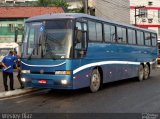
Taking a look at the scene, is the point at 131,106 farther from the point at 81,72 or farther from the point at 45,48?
the point at 45,48

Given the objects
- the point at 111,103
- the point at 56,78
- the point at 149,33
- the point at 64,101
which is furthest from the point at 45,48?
the point at 149,33

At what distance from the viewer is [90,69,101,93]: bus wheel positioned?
14.6 m

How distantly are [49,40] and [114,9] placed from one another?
4690 cm

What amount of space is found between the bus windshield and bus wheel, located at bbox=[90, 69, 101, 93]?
208 centimetres

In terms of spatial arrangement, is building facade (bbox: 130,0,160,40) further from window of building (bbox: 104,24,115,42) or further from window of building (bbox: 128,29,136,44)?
window of building (bbox: 104,24,115,42)

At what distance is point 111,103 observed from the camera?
1202 cm

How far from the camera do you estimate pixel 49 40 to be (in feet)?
43.8

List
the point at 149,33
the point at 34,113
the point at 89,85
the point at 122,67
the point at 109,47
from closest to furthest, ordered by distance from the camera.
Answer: the point at 34,113
the point at 89,85
the point at 109,47
the point at 122,67
the point at 149,33

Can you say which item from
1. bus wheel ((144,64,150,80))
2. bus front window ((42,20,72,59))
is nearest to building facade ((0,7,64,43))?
bus wheel ((144,64,150,80))

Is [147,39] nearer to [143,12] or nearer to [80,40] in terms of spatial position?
[80,40]

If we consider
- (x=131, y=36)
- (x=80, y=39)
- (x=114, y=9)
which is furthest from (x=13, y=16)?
(x=80, y=39)

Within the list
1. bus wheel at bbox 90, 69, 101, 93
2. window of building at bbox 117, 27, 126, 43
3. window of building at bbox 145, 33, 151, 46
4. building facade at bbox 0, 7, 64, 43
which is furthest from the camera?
building facade at bbox 0, 7, 64, 43

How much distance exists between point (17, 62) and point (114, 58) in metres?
4.47

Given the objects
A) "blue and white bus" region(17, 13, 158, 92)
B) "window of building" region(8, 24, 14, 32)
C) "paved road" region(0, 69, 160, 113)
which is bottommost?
"paved road" region(0, 69, 160, 113)
